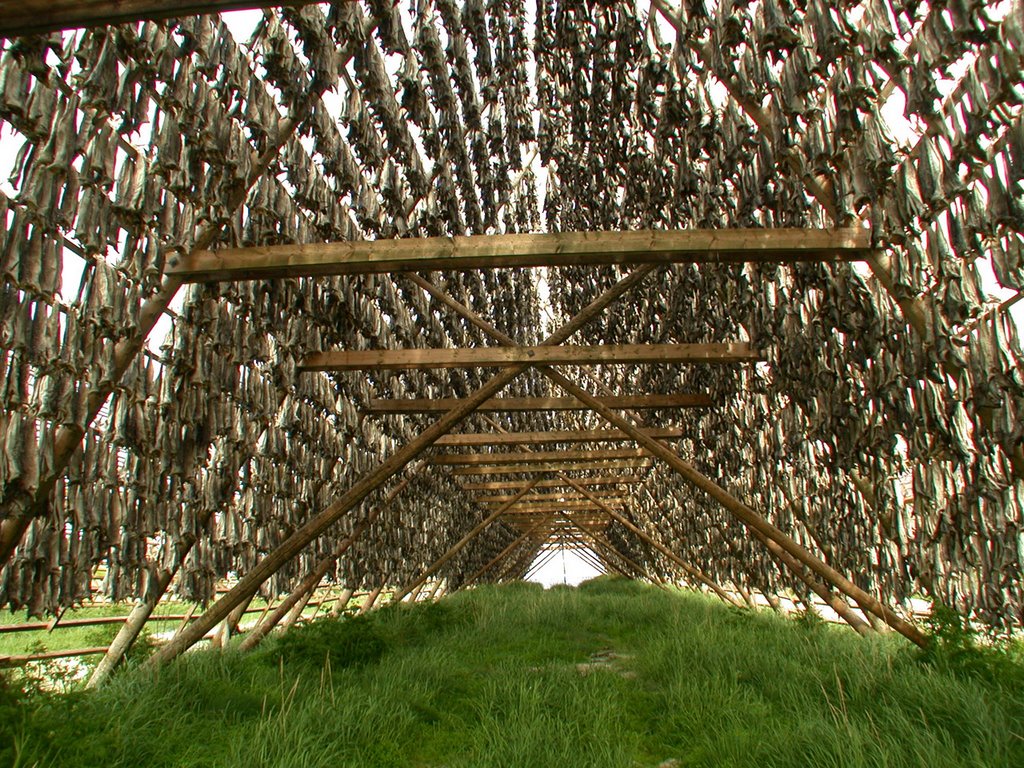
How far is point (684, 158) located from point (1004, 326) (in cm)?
242

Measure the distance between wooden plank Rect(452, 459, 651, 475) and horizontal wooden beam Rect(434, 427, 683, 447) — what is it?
2.14 metres

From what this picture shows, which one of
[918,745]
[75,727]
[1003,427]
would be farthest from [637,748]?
[75,727]

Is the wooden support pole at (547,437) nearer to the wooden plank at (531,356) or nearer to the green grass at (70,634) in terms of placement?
the wooden plank at (531,356)

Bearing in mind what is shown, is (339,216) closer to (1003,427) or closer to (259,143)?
(259,143)

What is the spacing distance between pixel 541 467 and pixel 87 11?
1181cm

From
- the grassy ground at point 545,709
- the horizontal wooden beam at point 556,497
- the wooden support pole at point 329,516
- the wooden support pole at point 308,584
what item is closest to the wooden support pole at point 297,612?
the wooden support pole at point 308,584

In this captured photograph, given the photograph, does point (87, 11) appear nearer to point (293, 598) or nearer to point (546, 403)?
point (546, 403)

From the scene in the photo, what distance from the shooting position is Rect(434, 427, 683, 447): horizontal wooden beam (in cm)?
1002

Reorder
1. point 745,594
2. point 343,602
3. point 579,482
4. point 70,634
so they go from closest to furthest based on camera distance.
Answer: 1. point 70,634
2. point 343,602
3. point 745,594
4. point 579,482

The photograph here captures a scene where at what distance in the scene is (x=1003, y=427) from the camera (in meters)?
4.11

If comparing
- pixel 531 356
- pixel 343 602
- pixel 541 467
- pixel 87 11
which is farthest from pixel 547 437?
pixel 87 11

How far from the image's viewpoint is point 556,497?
62.1ft

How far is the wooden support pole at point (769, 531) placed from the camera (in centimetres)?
555

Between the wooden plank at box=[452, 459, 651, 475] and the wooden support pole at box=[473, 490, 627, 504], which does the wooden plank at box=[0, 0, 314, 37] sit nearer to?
the wooden plank at box=[452, 459, 651, 475]
